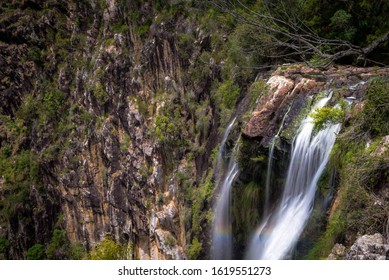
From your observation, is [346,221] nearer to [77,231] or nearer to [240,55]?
[240,55]

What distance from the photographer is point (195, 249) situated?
1507cm

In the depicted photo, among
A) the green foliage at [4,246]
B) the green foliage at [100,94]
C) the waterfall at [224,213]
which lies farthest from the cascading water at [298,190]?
the green foliage at [4,246]

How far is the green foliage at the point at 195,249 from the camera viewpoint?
15.0 meters

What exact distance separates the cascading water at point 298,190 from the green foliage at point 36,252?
17.9 metres

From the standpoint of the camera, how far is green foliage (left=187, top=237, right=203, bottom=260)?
15016mm

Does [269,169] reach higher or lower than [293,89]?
lower

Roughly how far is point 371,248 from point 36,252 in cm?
2266

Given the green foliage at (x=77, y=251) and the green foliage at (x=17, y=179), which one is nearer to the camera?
the green foliage at (x=77, y=251)

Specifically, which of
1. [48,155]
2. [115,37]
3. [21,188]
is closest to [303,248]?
[115,37]

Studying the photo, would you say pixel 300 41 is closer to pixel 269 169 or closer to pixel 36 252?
pixel 269 169

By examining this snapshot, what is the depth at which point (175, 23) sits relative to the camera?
777 inches

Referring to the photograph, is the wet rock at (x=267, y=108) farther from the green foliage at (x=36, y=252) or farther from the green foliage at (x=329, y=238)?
the green foliage at (x=36, y=252)

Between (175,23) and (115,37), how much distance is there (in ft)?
14.3

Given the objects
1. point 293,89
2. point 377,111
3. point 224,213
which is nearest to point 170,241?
point 224,213
